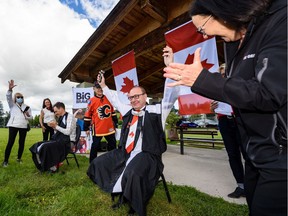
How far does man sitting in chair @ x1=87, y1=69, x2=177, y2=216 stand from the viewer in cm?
213

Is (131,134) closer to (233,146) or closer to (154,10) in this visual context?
(233,146)

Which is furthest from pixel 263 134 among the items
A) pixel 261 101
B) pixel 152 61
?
pixel 152 61

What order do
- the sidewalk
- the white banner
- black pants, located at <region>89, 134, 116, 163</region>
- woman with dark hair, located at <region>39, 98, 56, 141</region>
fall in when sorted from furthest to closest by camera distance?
the white banner
woman with dark hair, located at <region>39, 98, 56, 141</region>
black pants, located at <region>89, 134, 116, 163</region>
the sidewalk

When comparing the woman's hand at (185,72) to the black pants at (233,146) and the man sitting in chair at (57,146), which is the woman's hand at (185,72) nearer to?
the black pants at (233,146)

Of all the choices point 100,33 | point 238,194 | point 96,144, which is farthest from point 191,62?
point 96,144

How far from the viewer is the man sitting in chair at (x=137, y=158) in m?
2.13

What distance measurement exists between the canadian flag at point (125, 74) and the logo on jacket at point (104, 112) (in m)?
0.58

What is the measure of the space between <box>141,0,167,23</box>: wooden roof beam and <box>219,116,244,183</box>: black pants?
9.35 ft

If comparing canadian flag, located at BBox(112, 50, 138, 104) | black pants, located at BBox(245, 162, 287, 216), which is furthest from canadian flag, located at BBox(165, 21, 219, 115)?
black pants, located at BBox(245, 162, 287, 216)

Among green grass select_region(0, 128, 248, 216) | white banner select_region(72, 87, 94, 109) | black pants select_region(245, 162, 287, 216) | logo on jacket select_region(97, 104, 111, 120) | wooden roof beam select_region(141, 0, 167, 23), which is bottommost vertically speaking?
green grass select_region(0, 128, 248, 216)

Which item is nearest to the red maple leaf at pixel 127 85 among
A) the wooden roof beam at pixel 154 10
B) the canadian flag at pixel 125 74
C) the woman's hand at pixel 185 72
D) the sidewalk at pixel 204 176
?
the canadian flag at pixel 125 74

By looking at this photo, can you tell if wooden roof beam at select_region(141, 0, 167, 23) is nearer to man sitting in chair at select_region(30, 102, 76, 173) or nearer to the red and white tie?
the red and white tie

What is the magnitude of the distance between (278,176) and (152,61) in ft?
22.1

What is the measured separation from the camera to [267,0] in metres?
0.88
